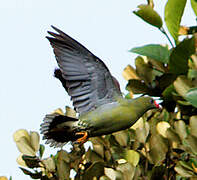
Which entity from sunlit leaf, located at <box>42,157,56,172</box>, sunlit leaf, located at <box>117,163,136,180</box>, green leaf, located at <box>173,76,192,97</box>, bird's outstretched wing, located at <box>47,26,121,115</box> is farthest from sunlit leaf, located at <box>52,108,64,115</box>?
sunlit leaf, located at <box>117,163,136,180</box>

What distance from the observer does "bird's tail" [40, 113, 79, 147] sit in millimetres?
3117

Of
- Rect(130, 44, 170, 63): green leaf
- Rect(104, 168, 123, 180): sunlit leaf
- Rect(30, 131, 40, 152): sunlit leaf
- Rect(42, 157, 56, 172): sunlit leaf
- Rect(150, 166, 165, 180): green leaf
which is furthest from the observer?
Rect(130, 44, 170, 63): green leaf

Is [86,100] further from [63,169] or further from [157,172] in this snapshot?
[157,172]

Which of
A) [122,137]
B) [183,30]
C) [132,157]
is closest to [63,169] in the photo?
[122,137]

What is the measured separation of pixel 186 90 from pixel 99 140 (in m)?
0.61

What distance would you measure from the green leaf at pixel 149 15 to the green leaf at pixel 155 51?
254 millimetres

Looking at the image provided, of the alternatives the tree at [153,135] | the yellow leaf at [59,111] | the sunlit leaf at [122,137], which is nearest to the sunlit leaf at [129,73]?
the tree at [153,135]

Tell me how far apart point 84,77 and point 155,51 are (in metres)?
0.49

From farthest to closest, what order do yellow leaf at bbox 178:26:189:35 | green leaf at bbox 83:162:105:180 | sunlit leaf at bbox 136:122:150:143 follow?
yellow leaf at bbox 178:26:189:35 → sunlit leaf at bbox 136:122:150:143 → green leaf at bbox 83:162:105:180

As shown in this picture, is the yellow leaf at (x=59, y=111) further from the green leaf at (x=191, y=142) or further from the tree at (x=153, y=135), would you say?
the green leaf at (x=191, y=142)

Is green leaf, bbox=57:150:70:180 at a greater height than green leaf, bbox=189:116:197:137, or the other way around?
green leaf, bbox=189:116:197:137

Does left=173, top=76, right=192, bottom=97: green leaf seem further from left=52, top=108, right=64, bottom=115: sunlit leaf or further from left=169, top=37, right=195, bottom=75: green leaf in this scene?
left=52, top=108, right=64, bottom=115: sunlit leaf

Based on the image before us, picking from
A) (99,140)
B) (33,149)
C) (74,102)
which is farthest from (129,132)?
(33,149)

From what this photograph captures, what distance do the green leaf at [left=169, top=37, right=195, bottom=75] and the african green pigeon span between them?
13.3 inches
